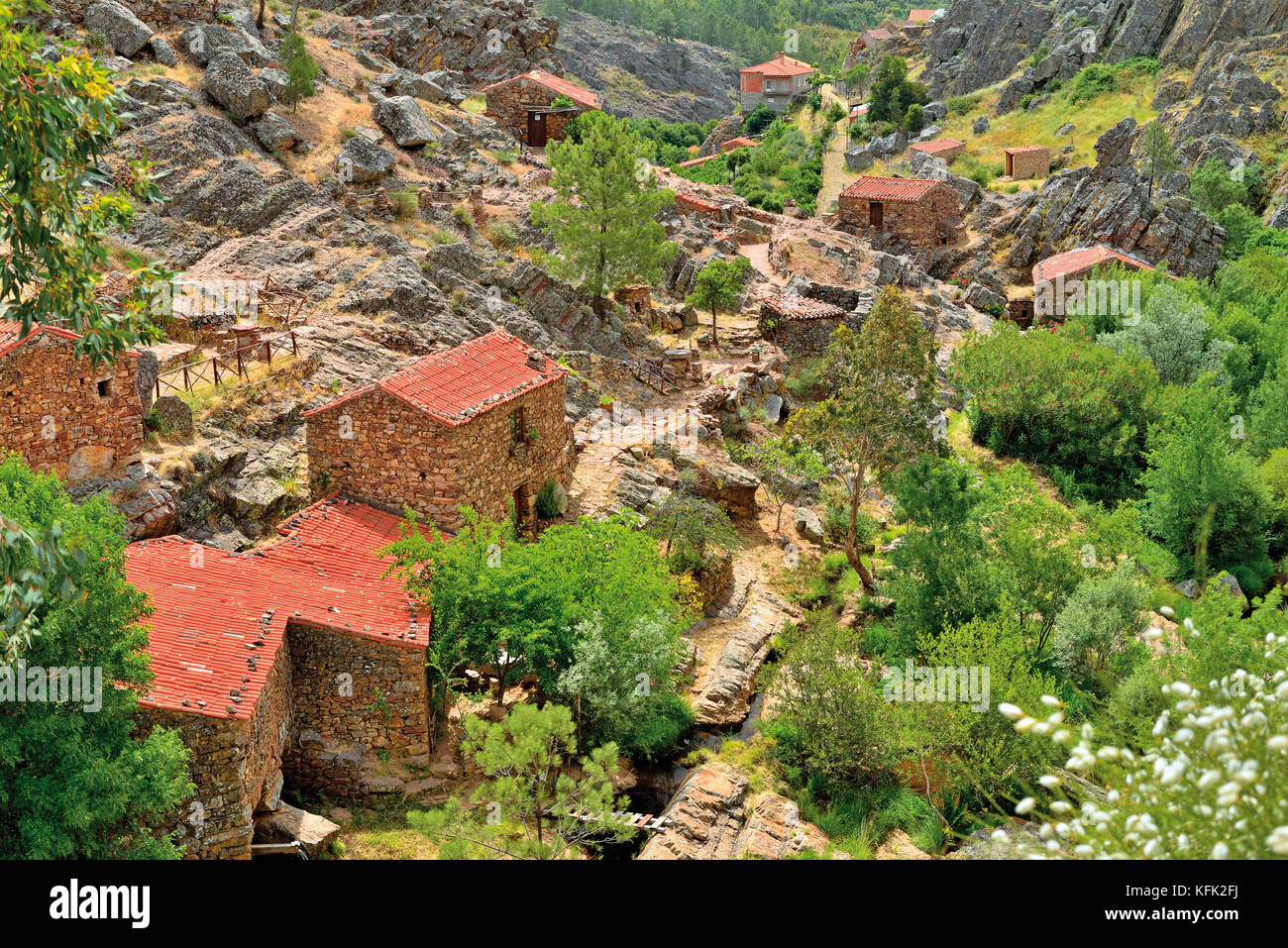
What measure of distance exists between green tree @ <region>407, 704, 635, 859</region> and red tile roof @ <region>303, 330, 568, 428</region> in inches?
311

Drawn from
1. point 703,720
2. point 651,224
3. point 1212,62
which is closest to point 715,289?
point 651,224

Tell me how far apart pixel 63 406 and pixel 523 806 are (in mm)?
12027

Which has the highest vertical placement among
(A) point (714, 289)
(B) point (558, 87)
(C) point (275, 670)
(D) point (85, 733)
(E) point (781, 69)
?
(E) point (781, 69)

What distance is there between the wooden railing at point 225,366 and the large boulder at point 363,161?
44.9 feet

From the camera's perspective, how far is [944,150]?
77.9 m

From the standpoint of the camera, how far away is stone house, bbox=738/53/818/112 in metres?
124

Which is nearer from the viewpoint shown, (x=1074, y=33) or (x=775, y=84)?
(x=1074, y=33)

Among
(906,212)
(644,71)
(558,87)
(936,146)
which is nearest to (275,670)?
(558,87)

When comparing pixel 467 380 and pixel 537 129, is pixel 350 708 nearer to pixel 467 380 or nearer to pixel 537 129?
pixel 467 380

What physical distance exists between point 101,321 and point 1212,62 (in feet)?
278

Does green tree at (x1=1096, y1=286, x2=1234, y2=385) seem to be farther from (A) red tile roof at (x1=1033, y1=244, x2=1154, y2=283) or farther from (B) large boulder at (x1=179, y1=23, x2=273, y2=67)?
(B) large boulder at (x1=179, y1=23, x2=273, y2=67)

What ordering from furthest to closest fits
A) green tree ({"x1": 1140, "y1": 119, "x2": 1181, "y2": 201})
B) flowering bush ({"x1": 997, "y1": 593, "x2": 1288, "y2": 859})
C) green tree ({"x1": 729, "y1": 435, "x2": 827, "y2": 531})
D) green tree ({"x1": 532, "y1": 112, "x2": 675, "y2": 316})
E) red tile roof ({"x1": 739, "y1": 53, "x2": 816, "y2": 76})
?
red tile roof ({"x1": 739, "y1": 53, "x2": 816, "y2": 76}) < green tree ({"x1": 1140, "y1": 119, "x2": 1181, "y2": 201}) < green tree ({"x1": 532, "y1": 112, "x2": 675, "y2": 316}) < green tree ({"x1": 729, "y1": 435, "x2": 827, "y2": 531}) < flowering bush ({"x1": 997, "y1": 593, "x2": 1288, "y2": 859})

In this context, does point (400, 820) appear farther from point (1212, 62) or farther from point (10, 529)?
point (1212, 62)

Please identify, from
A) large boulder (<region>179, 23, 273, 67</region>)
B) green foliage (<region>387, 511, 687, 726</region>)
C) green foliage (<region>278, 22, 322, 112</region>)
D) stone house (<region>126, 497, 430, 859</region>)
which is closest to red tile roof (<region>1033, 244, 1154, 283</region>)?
green foliage (<region>278, 22, 322, 112</region>)
